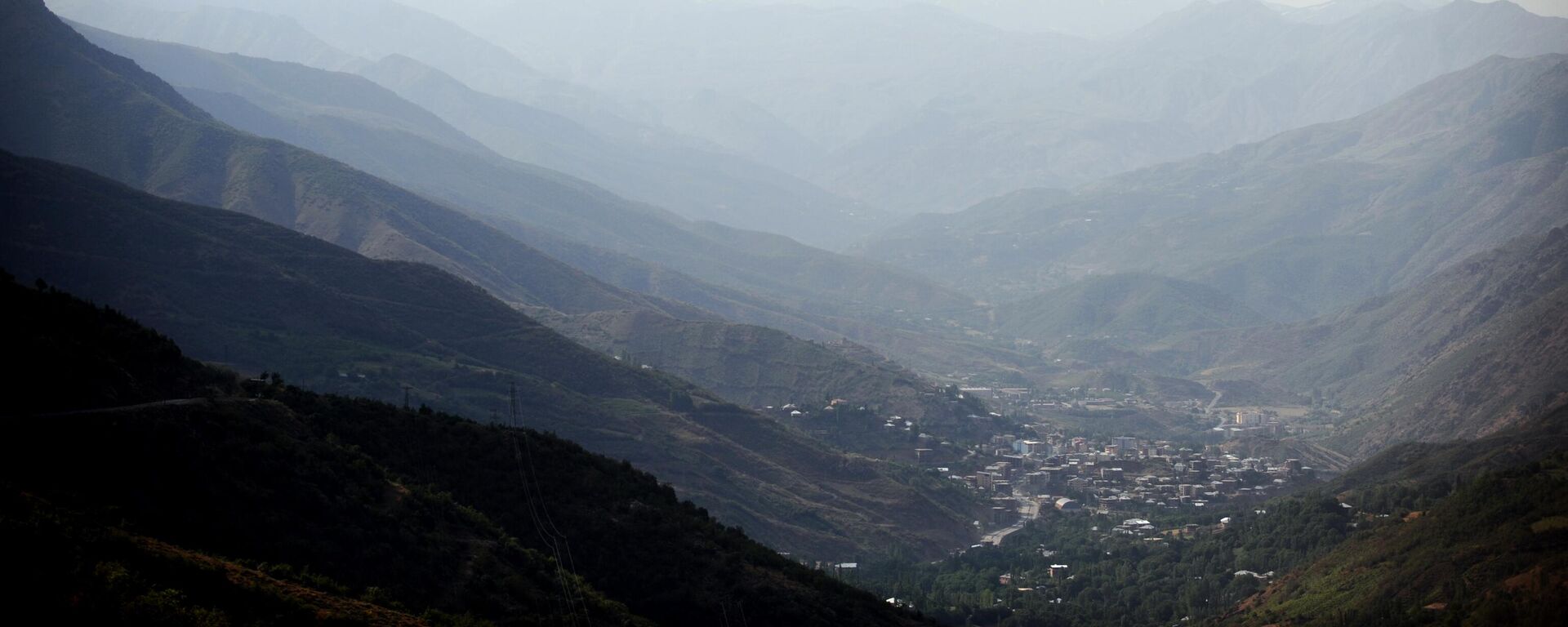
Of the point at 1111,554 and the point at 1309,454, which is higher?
the point at 1309,454

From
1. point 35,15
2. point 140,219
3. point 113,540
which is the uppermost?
point 35,15

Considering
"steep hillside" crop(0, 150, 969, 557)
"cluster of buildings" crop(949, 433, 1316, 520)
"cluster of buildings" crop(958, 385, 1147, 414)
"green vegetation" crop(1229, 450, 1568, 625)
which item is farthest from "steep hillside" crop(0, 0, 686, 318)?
"green vegetation" crop(1229, 450, 1568, 625)

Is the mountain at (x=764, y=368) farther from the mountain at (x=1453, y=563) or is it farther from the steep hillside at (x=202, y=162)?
the mountain at (x=1453, y=563)

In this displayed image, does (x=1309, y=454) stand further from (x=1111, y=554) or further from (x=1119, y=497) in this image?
(x=1111, y=554)

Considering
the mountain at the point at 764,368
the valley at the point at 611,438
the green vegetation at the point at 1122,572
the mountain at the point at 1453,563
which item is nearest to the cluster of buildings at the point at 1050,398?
the valley at the point at 611,438

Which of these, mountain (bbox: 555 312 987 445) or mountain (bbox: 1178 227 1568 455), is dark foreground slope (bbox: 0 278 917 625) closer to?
mountain (bbox: 1178 227 1568 455)

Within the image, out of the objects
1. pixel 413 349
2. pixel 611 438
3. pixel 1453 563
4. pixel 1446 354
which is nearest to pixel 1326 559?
pixel 1453 563

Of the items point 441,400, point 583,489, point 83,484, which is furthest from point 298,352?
point 83,484
